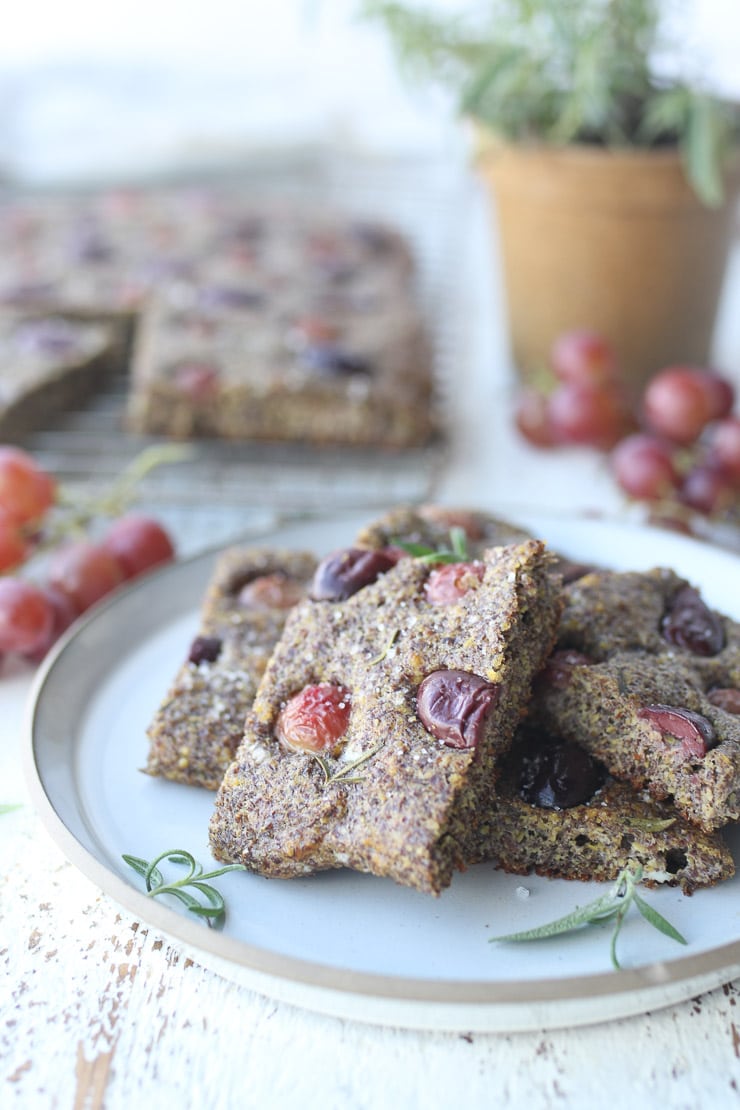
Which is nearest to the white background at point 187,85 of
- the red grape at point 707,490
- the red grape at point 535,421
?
the red grape at point 535,421

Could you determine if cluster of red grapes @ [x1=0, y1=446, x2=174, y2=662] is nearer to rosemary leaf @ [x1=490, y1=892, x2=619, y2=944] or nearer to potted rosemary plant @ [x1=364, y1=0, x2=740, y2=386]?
rosemary leaf @ [x1=490, y1=892, x2=619, y2=944]

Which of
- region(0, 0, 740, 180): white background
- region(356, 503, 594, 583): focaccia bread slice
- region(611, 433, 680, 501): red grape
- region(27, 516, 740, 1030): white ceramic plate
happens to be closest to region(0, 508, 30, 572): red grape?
region(27, 516, 740, 1030): white ceramic plate

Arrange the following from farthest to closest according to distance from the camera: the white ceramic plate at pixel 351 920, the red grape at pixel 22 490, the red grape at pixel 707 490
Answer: the red grape at pixel 707 490, the red grape at pixel 22 490, the white ceramic plate at pixel 351 920

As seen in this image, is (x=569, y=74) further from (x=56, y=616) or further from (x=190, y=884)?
(x=190, y=884)

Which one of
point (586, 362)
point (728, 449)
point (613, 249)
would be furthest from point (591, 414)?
point (613, 249)

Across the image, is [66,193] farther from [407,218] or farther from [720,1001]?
[720,1001]

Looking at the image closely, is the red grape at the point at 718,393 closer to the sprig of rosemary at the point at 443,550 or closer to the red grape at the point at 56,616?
the sprig of rosemary at the point at 443,550
